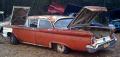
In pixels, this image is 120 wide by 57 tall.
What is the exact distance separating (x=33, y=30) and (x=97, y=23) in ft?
8.54

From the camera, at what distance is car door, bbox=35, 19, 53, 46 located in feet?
36.6

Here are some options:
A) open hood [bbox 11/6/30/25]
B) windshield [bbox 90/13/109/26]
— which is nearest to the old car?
windshield [bbox 90/13/109/26]

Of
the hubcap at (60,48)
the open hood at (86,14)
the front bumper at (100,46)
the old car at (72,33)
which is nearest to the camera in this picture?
the front bumper at (100,46)

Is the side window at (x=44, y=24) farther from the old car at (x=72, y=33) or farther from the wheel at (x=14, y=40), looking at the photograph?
the wheel at (x=14, y=40)

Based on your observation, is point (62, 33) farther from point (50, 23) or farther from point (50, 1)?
point (50, 1)

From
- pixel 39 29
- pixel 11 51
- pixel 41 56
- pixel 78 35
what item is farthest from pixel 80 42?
pixel 11 51

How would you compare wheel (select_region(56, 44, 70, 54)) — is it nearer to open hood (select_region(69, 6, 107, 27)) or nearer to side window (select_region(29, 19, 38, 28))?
open hood (select_region(69, 6, 107, 27))

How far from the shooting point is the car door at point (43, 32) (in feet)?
36.6

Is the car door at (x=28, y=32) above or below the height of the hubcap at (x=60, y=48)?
above

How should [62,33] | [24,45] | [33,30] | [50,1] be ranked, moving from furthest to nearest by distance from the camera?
1. [50,1]
2. [24,45]
3. [33,30]
4. [62,33]

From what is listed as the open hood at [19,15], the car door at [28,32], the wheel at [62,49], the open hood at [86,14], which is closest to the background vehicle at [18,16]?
the open hood at [19,15]

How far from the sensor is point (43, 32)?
11344 millimetres

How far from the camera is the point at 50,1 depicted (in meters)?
20.3

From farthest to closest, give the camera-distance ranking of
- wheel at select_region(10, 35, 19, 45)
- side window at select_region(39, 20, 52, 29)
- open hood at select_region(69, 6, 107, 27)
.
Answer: wheel at select_region(10, 35, 19, 45)
side window at select_region(39, 20, 52, 29)
open hood at select_region(69, 6, 107, 27)
